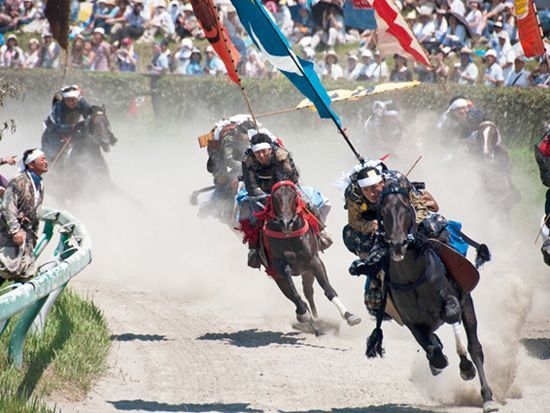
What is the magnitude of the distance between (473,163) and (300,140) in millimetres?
7498

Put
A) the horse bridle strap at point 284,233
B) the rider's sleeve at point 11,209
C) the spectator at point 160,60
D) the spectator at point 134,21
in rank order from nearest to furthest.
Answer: the rider's sleeve at point 11,209 → the horse bridle strap at point 284,233 → the spectator at point 160,60 → the spectator at point 134,21

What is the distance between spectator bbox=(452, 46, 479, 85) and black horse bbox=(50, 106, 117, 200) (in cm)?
671

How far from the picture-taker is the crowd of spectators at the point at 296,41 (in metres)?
24.2

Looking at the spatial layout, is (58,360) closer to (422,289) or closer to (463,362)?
(422,289)

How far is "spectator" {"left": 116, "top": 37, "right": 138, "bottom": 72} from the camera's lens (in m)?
33.9

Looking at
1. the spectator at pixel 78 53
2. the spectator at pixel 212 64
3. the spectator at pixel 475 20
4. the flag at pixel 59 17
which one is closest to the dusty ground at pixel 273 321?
the spectator at pixel 475 20

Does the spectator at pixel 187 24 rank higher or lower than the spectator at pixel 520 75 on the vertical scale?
lower

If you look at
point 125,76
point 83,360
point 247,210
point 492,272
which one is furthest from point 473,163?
point 125,76

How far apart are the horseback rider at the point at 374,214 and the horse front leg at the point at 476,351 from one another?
2.18ft

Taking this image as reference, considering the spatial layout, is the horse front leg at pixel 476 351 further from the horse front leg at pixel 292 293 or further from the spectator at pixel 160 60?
the spectator at pixel 160 60

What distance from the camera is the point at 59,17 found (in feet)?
50.9

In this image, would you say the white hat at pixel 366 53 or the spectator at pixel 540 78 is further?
the white hat at pixel 366 53

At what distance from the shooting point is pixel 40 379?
10625 millimetres

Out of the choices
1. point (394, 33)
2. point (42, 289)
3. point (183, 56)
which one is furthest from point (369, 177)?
point (183, 56)
